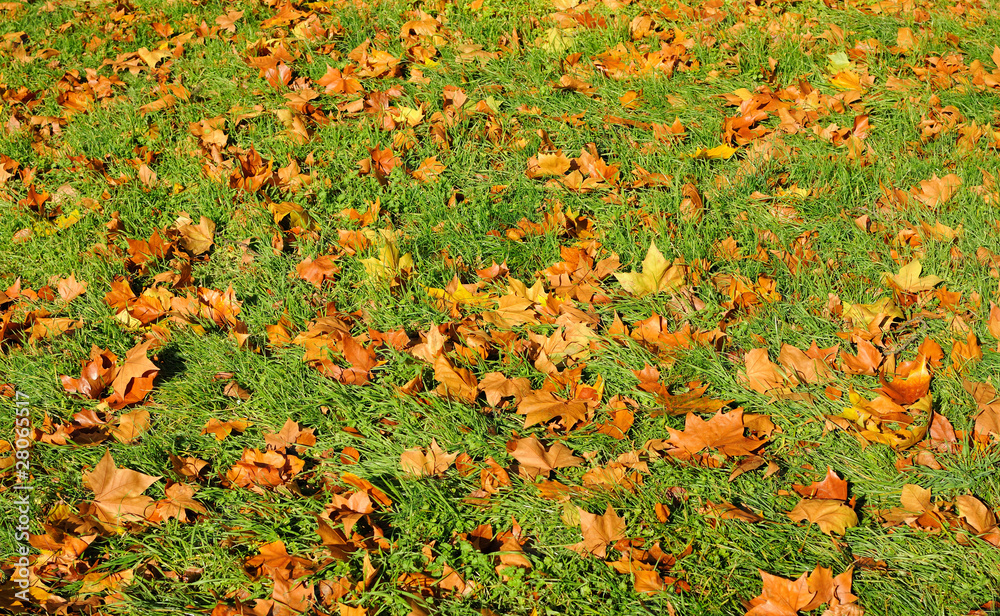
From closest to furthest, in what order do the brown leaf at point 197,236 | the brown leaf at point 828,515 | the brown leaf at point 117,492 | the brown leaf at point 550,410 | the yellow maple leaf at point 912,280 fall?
1. the brown leaf at point 828,515
2. the brown leaf at point 117,492
3. the brown leaf at point 550,410
4. the yellow maple leaf at point 912,280
5. the brown leaf at point 197,236

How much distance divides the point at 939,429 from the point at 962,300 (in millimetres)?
614

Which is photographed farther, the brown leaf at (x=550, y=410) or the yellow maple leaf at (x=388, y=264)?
the yellow maple leaf at (x=388, y=264)

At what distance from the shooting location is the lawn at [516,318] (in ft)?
6.31

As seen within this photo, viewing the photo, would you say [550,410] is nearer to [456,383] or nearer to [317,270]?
[456,383]

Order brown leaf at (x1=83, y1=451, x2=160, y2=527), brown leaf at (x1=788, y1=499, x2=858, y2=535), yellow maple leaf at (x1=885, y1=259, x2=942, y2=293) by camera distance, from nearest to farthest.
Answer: brown leaf at (x1=788, y1=499, x2=858, y2=535) → brown leaf at (x1=83, y1=451, x2=160, y2=527) → yellow maple leaf at (x1=885, y1=259, x2=942, y2=293)

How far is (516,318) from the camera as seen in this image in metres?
2.57

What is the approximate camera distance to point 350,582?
74.8 inches

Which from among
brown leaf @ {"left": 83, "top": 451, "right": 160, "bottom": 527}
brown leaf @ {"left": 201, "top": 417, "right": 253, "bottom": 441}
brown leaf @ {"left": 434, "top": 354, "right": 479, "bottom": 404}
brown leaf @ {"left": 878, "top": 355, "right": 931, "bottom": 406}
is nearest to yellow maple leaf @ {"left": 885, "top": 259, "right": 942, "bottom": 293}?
brown leaf @ {"left": 878, "top": 355, "right": 931, "bottom": 406}

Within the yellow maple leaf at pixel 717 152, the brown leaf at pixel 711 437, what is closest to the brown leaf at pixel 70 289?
the brown leaf at pixel 711 437

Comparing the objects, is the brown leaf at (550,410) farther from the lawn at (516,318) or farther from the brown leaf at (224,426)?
the brown leaf at (224,426)

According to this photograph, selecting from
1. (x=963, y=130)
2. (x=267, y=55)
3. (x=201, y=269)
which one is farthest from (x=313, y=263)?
(x=963, y=130)

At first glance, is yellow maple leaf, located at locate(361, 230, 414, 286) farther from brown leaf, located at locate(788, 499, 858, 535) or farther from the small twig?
the small twig

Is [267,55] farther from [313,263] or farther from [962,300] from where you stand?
[962,300]

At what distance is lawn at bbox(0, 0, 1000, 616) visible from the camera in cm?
192
